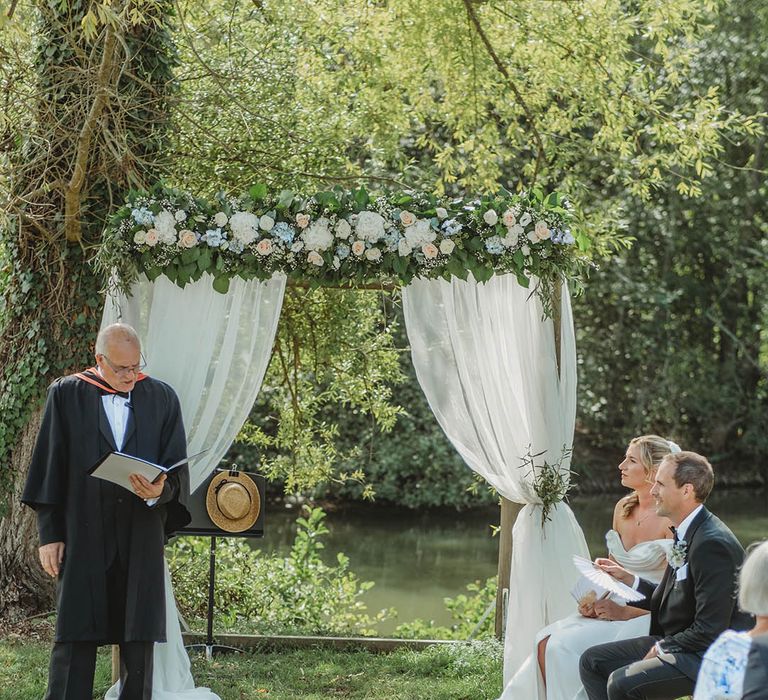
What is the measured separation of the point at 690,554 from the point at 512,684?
1.29m

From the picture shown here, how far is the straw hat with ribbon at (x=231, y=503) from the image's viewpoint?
5656 mm

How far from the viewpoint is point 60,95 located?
569 centimetres

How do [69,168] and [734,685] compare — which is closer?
[734,685]

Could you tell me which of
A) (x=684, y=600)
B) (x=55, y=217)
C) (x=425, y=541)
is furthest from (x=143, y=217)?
(x=425, y=541)

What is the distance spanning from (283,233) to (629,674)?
2371 mm

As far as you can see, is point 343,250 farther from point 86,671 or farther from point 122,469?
point 86,671

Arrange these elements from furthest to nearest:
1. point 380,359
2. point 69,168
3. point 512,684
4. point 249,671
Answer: point 380,359
point 69,168
point 249,671
point 512,684

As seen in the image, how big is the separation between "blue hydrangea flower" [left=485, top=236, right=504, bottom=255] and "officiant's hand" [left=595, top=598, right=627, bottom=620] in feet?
5.23

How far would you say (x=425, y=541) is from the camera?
1341 cm

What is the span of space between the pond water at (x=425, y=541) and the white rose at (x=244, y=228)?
539 cm

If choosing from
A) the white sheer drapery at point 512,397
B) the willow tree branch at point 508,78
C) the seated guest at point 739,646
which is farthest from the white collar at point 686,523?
the willow tree branch at point 508,78

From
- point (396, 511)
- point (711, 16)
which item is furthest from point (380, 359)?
point (711, 16)

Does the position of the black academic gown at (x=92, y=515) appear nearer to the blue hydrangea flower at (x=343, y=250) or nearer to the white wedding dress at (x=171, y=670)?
the white wedding dress at (x=171, y=670)

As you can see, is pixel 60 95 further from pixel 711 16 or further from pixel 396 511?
pixel 711 16
